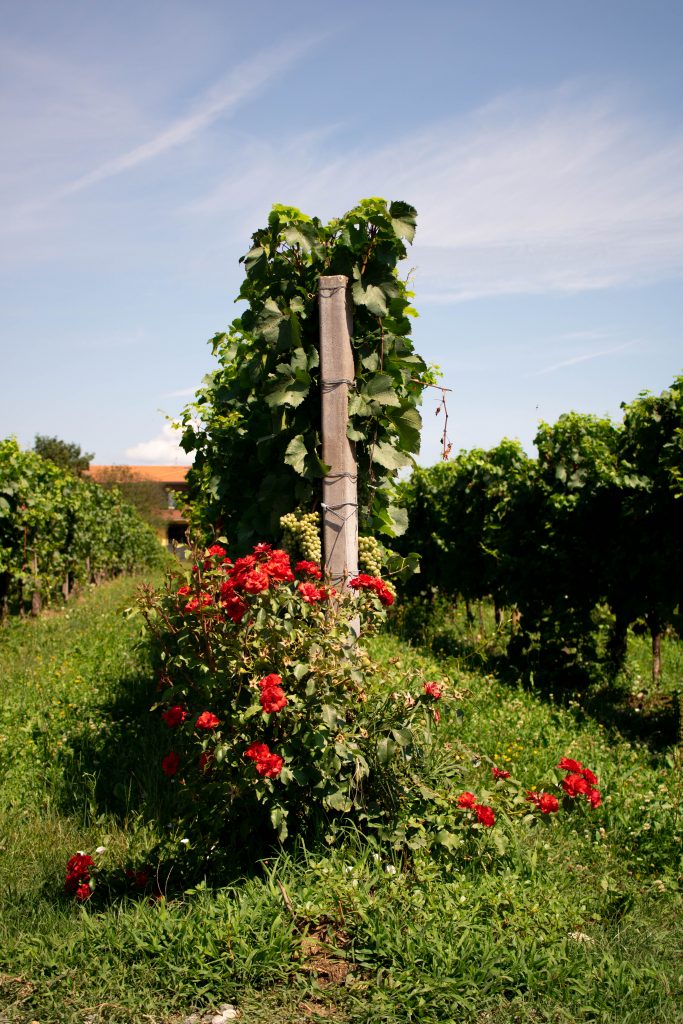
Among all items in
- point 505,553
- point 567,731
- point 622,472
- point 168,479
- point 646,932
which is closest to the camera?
point 646,932

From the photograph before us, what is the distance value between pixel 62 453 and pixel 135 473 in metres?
6.09

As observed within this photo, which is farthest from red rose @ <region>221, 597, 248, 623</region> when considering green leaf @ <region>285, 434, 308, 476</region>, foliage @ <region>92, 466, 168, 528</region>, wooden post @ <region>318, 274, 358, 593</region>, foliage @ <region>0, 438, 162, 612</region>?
foliage @ <region>92, 466, 168, 528</region>

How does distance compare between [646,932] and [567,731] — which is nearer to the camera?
[646,932]

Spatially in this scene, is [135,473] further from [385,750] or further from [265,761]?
[265,761]

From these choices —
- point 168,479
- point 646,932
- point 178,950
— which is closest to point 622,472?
point 646,932

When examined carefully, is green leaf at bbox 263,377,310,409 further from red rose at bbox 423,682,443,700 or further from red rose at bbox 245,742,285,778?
red rose at bbox 245,742,285,778

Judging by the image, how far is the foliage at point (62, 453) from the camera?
41.6 metres

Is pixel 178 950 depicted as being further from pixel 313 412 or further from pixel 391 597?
pixel 313 412

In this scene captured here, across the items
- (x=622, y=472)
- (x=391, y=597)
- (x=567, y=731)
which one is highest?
(x=622, y=472)

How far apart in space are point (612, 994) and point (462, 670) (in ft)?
16.7

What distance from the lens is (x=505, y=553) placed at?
358 inches

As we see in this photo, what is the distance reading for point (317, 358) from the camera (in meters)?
4.33

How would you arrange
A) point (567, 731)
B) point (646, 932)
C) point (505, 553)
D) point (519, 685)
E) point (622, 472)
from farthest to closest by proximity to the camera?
point (505, 553) < point (622, 472) < point (519, 685) < point (567, 731) < point (646, 932)

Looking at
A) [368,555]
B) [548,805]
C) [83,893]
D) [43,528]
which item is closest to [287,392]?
[368,555]
